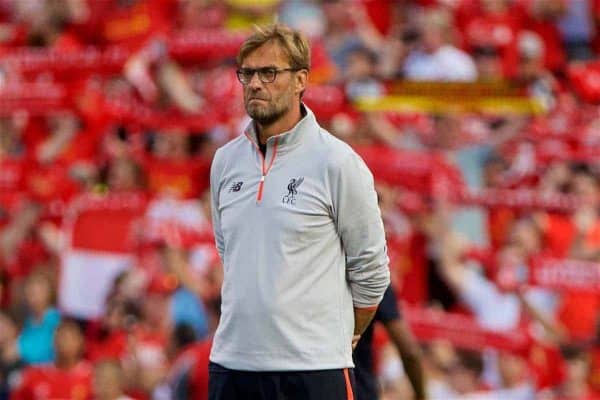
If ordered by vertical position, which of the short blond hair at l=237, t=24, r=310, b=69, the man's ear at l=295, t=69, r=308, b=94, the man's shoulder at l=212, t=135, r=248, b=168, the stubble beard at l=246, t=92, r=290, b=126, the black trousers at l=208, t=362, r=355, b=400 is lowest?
the black trousers at l=208, t=362, r=355, b=400

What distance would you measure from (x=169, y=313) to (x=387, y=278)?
14.7 ft

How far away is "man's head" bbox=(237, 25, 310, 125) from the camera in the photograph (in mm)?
5098

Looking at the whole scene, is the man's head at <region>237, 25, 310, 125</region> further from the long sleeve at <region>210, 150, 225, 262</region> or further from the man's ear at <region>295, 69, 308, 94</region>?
the long sleeve at <region>210, 150, 225, 262</region>

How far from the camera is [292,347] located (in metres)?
5.05

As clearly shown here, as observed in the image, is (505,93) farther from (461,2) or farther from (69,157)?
(69,157)

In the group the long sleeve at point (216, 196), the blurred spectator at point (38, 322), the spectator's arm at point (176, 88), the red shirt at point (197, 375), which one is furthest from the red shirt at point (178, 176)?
the long sleeve at point (216, 196)

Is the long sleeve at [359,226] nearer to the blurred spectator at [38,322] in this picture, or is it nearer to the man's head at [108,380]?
the man's head at [108,380]

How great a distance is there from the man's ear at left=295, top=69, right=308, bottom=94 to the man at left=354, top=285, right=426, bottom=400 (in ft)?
4.73

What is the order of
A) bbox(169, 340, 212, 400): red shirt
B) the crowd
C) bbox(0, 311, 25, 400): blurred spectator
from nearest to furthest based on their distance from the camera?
bbox(169, 340, 212, 400): red shirt < the crowd < bbox(0, 311, 25, 400): blurred spectator

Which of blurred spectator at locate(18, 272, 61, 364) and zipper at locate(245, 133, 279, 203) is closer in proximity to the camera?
zipper at locate(245, 133, 279, 203)

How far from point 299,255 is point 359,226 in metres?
0.22

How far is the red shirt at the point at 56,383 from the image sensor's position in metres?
9.49

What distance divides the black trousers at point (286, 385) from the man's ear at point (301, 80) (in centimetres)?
94

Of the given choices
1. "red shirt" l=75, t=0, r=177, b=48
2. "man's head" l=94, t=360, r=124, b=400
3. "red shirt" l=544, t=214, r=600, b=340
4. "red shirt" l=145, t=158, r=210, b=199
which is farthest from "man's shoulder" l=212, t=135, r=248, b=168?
"red shirt" l=75, t=0, r=177, b=48
